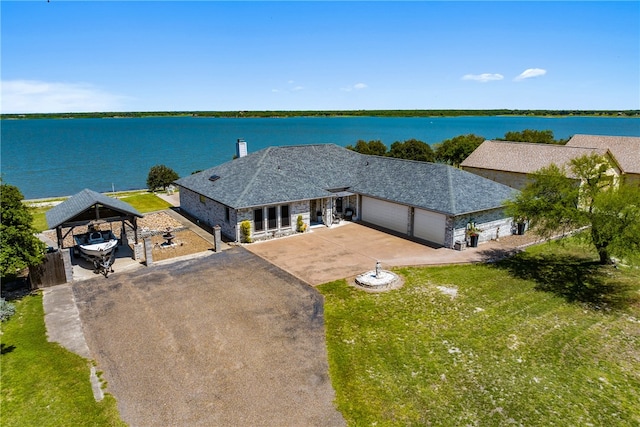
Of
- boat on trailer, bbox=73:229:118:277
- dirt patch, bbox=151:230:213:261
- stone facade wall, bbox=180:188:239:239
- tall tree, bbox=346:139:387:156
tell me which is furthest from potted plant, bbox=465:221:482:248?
tall tree, bbox=346:139:387:156

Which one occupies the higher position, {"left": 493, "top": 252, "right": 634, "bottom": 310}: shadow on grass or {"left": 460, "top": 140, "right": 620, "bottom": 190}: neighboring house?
{"left": 460, "top": 140, "right": 620, "bottom": 190}: neighboring house

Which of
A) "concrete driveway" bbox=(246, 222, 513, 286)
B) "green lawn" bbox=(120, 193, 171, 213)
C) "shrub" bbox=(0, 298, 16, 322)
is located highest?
"shrub" bbox=(0, 298, 16, 322)

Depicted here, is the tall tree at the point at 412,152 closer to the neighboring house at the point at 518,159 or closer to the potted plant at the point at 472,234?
the neighboring house at the point at 518,159

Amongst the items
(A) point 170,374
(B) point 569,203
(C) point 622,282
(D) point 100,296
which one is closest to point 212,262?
(D) point 100,296

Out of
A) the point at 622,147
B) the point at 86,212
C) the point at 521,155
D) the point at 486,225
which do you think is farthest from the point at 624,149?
the point at 86,212

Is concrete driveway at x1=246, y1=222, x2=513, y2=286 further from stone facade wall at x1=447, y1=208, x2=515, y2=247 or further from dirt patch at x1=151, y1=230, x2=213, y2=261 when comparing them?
dirt patch at x1=151, y1=230, x2=213, y2=261

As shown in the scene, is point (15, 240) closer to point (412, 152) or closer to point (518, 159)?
point (518, 159)
